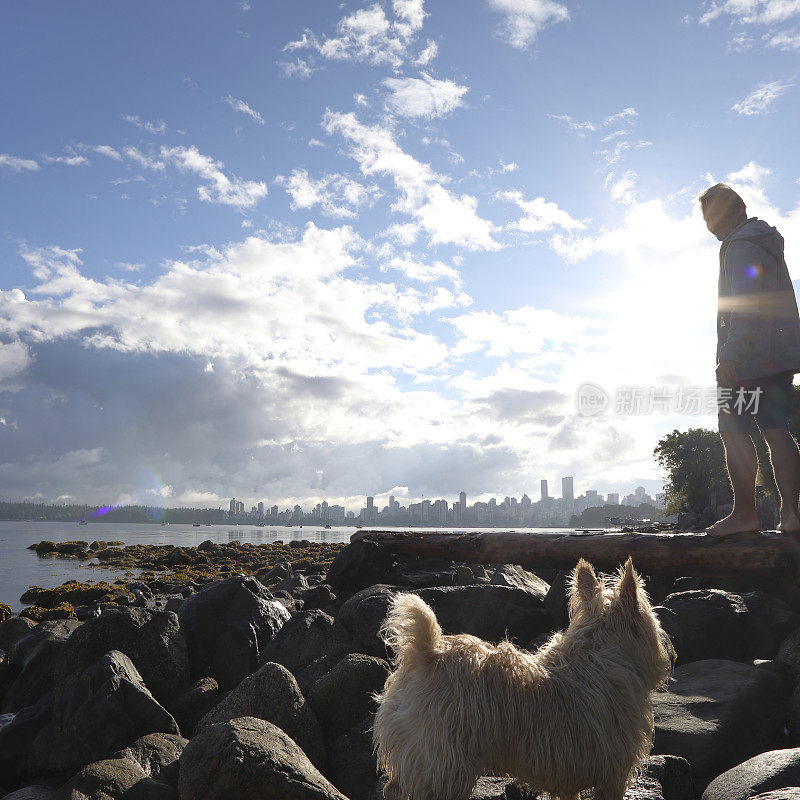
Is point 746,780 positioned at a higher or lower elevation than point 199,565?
higher

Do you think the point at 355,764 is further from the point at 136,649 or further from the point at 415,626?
the point at 136,649

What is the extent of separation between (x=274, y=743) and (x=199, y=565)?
3198 cm

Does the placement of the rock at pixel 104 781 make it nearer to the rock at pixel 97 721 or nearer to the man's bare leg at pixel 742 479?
the rock at pixel 97 721

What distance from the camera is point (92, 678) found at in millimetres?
5715

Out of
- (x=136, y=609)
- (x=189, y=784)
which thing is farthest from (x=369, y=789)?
(x=136, y=609)

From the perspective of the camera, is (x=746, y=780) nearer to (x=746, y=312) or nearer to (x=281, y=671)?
(x=281, y=671)

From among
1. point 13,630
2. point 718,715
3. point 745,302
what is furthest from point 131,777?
point 13,630

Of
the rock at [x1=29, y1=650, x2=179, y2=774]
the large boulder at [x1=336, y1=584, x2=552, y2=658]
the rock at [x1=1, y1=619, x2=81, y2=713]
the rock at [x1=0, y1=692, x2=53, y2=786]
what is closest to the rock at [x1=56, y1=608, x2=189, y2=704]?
the rock at [x1=0, y1=692, x2=53, y2=786]

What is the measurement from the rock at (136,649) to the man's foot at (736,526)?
628cm

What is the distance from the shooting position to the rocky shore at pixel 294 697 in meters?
3.70

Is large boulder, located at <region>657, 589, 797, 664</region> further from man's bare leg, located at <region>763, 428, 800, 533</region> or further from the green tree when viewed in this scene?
the green tree

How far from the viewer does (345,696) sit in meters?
5.27

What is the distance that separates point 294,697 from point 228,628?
2.72m

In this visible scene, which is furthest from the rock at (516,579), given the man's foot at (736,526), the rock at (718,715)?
the rock at (718,715)
